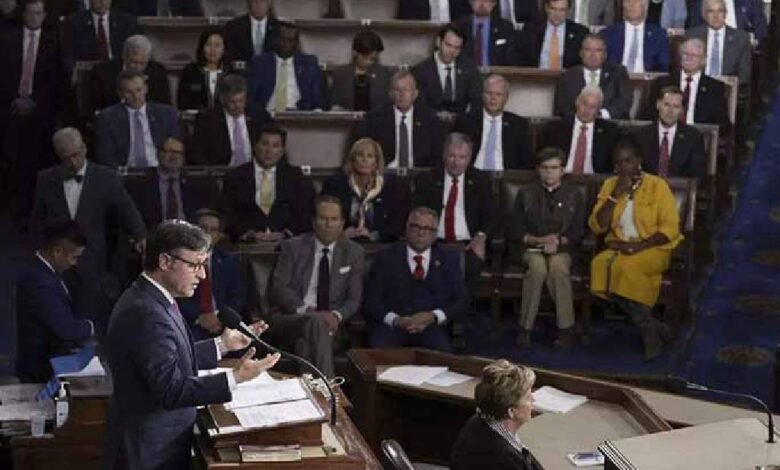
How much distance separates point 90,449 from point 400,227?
2.73 metres

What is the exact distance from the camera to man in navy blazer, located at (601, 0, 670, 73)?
900 centimetres

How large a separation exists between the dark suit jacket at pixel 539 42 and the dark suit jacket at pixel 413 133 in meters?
1.25

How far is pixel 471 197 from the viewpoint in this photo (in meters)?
7.66

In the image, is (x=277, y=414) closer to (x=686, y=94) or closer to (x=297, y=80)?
(x=297, y=80)

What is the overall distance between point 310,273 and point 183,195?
0.94m

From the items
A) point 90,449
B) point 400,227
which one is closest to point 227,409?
point 90,449

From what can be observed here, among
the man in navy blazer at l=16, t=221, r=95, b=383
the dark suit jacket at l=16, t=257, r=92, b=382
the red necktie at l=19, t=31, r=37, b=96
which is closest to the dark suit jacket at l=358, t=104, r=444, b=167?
the red necktie at l=19, t=31, r=37, b=96

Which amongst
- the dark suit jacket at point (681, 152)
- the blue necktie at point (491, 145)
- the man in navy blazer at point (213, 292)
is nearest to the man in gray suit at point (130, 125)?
the man in navy blazer at point (213, 292)

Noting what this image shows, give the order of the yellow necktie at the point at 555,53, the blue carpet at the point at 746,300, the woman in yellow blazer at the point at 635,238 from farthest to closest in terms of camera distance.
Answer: the yellow necktie at the point at 555,53 < the woman in yellow blazer at the point at 635,238 < the blue carpet at the point at 746,300

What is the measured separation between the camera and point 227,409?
4309mm

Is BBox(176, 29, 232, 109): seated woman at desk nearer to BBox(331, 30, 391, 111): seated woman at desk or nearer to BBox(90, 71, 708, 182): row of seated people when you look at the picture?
BBox(90, 71, 708, 182): row of seated people

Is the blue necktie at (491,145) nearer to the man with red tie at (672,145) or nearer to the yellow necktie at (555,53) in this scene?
the man with red tie at (672,145)

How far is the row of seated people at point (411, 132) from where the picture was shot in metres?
8.04

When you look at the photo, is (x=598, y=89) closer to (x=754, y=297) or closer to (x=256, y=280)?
(x=754, y=297)
